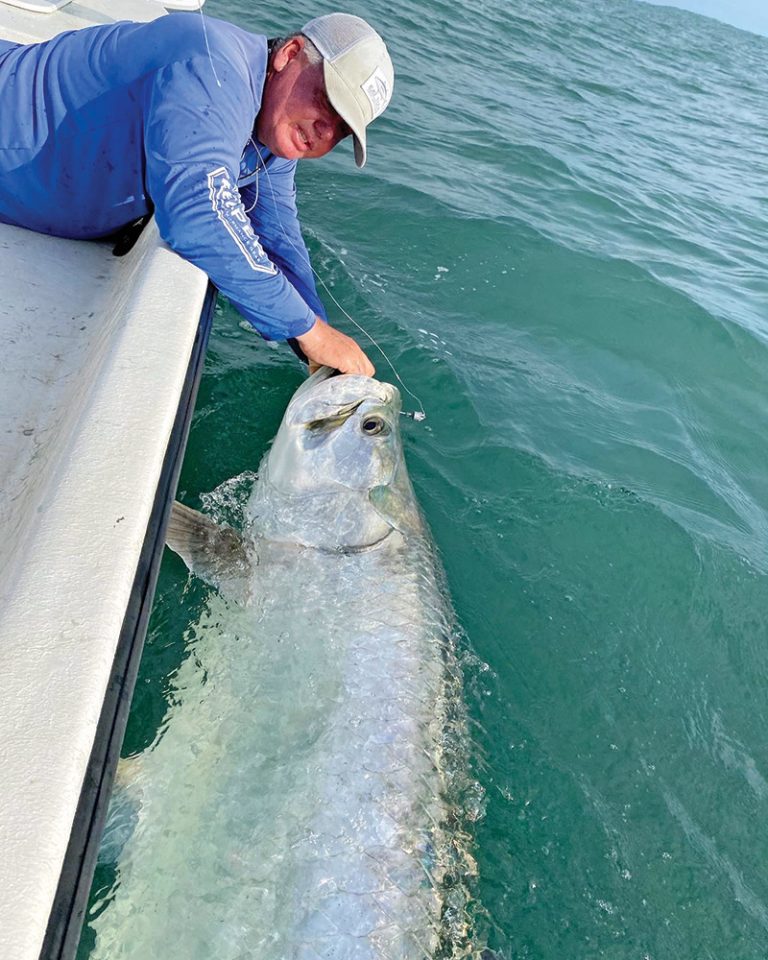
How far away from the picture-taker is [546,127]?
33.1 feet

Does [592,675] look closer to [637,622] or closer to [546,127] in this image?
[637,622]

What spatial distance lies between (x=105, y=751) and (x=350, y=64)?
2.13 meters

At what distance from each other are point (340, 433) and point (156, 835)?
4.72ft

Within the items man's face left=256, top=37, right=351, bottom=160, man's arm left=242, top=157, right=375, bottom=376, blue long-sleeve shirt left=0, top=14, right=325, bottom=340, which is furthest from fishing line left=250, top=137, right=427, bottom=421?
blue long-sleeve shirt left=0, top=14, right=325, bottom=340

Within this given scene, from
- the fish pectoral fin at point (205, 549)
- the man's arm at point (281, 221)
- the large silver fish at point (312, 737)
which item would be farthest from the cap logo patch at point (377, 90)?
the fish pectoral fin at point (205, 549)

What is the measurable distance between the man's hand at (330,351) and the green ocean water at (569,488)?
2.60ft

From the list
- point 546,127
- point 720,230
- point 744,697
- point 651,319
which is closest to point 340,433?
point 744,697

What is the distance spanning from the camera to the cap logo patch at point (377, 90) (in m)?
2.54

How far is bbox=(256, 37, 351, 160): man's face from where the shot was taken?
2582 mm

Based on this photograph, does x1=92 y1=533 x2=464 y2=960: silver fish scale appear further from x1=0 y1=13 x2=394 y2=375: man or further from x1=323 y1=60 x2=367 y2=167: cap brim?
x1=323 y1=60 x2=367 y2=167: cap brim

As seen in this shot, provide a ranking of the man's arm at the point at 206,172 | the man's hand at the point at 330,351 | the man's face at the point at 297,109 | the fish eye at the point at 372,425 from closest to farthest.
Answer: the man's arm at the point at 206,172
the man's face at the point at 297,109
the fish eye at the point at 372,425
the man's hand at the point at 330,351

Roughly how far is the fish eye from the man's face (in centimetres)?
97

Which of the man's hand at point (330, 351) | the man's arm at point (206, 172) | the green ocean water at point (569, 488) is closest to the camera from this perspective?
the man's arm at point (206, 172)

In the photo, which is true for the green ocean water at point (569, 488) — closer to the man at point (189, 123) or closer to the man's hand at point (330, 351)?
the man's hand at point (330, 351)
